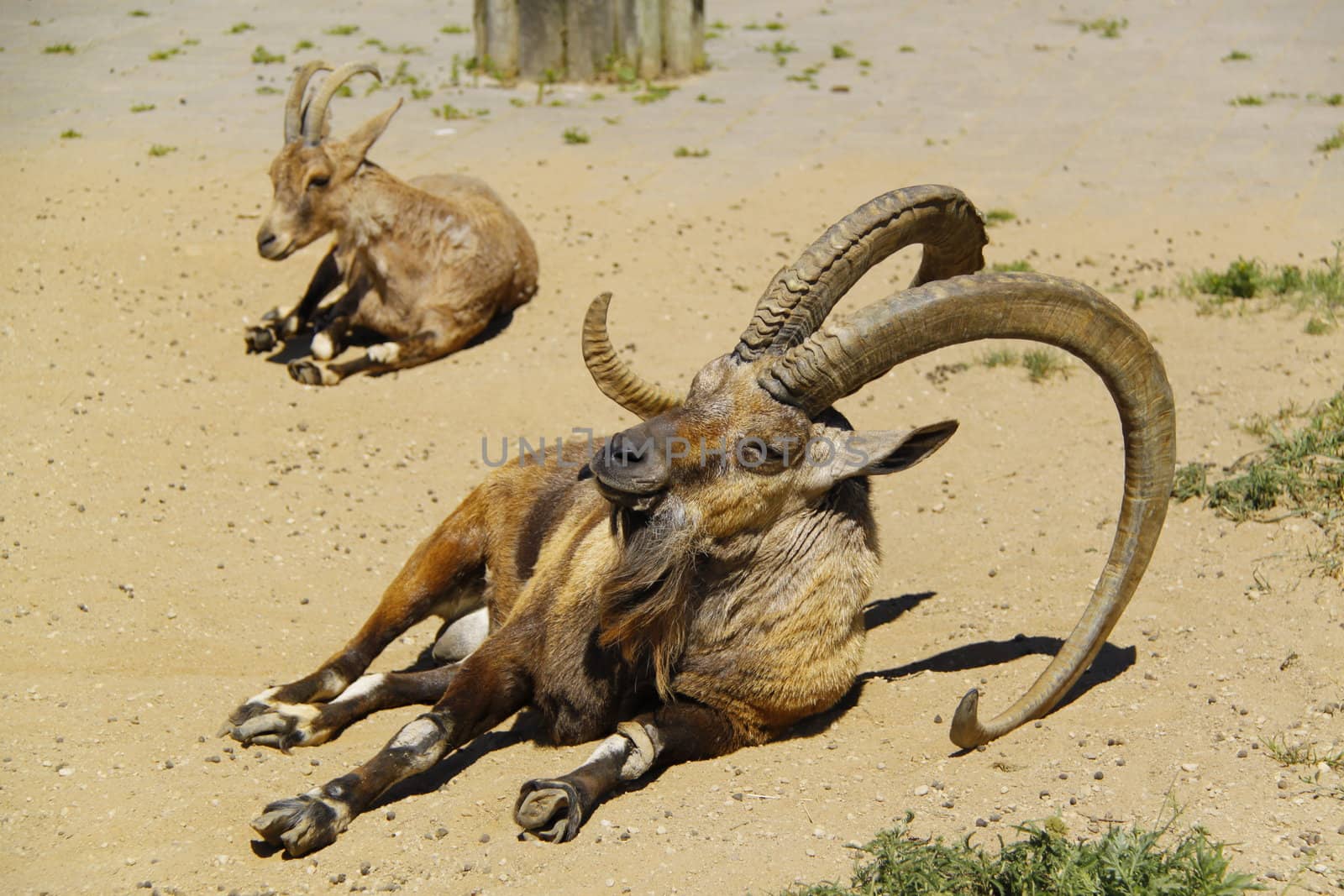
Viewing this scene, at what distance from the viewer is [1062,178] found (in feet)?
42.2

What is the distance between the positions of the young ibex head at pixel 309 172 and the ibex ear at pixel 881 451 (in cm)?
594

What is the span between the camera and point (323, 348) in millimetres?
9977

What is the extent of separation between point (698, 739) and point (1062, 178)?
9131mm

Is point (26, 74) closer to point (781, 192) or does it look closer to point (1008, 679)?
point (781, 192)

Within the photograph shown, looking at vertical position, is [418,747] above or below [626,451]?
below

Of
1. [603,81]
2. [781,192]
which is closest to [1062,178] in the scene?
[781,192]

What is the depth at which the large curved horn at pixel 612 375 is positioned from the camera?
5.28 meters

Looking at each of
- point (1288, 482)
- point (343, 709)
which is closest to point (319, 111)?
point (343, 709)

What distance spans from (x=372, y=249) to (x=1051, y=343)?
20.7 feet

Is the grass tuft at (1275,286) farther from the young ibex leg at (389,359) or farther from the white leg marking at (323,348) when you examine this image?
the white leg marking at (323,348)

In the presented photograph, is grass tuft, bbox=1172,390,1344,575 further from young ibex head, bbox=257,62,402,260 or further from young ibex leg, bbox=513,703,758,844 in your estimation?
young ibex head, bbox=257,62,402,260

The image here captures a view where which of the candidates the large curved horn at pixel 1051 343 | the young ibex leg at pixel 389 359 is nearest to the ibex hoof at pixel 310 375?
the young ibex leg at pixel 389 359

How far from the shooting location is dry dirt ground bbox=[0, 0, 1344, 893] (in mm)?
4875

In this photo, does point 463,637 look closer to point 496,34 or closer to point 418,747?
point 418,747
